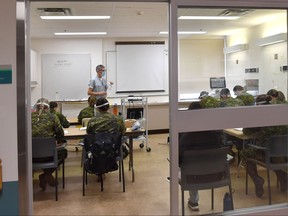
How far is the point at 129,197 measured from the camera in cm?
370

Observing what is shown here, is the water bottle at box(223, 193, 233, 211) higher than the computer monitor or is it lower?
lower

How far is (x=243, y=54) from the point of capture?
308 cm

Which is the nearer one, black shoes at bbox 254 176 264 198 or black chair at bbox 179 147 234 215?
black chair at bbox 179 147 234 215

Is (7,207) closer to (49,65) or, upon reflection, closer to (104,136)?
(104,136)

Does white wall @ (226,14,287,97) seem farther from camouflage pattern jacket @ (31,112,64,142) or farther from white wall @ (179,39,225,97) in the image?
camouflage pattern jacket @ (31,112,64,142)

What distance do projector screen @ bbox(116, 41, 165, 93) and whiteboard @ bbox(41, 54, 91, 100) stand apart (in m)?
0.85

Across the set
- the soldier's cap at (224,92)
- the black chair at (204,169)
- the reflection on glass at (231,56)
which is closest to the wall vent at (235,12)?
the reflection on glass at (231,56)

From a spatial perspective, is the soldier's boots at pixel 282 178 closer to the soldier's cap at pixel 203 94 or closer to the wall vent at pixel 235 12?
the soldier's cap at pixel 203 94

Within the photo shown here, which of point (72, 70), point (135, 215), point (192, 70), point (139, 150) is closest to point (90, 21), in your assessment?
point (72, 70)

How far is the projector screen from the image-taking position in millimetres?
7906

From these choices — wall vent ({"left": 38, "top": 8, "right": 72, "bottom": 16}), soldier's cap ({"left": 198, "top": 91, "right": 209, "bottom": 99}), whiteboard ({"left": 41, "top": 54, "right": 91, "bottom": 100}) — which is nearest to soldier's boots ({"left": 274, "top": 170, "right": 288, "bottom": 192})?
soldier's cap ({"left": 198, "top": 91, "right": 209, "bottom": 99})

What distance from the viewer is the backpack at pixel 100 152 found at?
3641 millimetres

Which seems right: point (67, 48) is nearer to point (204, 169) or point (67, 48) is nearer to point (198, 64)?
point (198, 64)

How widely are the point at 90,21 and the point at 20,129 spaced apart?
389 cm
